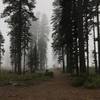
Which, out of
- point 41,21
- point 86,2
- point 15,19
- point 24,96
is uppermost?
point 41,21

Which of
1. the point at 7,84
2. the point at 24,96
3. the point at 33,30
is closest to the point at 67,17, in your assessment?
the point at 7,84

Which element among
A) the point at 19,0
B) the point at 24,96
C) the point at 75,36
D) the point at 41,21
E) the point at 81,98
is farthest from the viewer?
the point at 41,21

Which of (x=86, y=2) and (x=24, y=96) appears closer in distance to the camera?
(x=24, y=96)

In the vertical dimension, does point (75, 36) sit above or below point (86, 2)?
below

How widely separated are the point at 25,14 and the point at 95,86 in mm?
15864

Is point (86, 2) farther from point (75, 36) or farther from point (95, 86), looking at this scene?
point (95, 86)

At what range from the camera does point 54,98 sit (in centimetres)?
1122

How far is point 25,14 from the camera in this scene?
88.6ft

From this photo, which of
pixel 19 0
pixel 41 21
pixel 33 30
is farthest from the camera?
pixel 41 21

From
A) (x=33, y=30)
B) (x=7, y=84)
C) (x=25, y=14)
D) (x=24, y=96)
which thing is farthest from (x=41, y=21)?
(x=24, y=96)

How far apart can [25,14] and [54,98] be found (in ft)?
57.9

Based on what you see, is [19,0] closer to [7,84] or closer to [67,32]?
[67,32]

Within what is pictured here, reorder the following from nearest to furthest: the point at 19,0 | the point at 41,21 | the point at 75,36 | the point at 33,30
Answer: the point at 75,36 < the point at 19,0 < the point at 33,30 < the point at 41,21

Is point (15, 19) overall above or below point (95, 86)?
above
